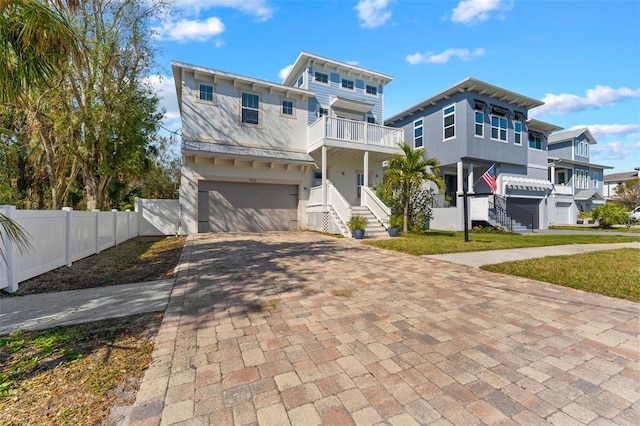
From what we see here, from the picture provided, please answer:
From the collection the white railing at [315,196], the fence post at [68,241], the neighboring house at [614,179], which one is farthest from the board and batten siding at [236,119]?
the neighboring house at [614,179]

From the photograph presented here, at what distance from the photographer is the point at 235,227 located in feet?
43.5

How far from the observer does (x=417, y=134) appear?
735 inches

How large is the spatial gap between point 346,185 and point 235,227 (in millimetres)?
6510

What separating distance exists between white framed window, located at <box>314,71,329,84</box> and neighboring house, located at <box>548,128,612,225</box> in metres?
21.2

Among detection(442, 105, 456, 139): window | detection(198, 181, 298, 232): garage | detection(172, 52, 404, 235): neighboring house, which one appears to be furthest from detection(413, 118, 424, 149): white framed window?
detection(198, 181, 298, 232): garage

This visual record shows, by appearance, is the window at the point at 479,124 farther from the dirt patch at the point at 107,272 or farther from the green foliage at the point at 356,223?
the dirt patch at the point at 107,272

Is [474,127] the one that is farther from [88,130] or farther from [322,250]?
[88,130]

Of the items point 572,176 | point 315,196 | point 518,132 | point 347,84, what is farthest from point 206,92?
point 572,176

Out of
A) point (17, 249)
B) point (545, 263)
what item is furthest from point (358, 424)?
point (545, 263)

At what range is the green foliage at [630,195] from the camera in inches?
1049

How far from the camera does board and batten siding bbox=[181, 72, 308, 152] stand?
488 inches

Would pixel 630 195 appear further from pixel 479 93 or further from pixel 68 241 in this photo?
pixel 68 241

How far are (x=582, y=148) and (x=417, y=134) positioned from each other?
2021 centimetres

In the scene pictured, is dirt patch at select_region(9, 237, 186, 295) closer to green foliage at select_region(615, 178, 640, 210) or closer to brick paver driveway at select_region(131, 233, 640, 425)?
brick paver driveway at select_region(131, 233, 640, 425)
